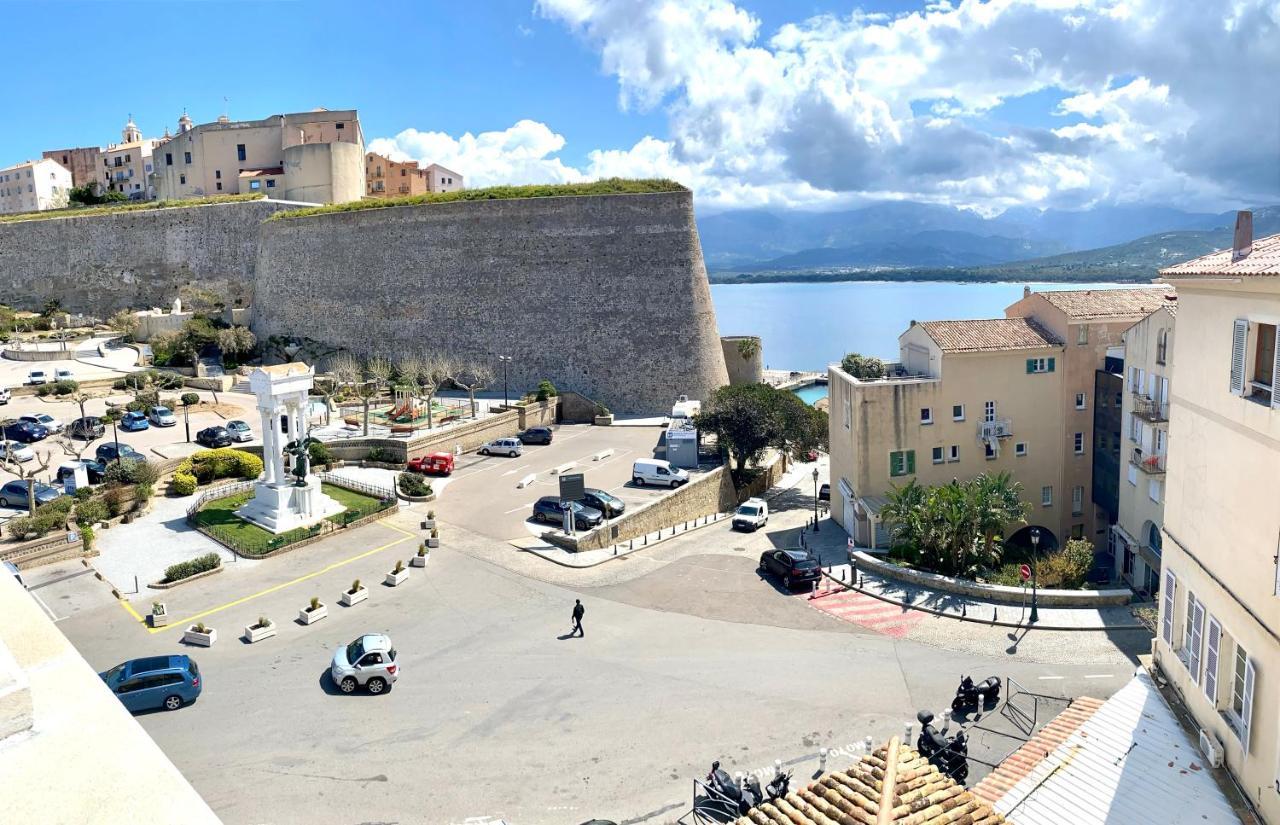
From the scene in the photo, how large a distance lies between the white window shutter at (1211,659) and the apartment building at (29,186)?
105 meters

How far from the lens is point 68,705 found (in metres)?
5.59

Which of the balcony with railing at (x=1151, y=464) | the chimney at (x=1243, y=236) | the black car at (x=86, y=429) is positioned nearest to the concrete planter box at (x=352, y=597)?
the chimney at (x=1243, y=236)

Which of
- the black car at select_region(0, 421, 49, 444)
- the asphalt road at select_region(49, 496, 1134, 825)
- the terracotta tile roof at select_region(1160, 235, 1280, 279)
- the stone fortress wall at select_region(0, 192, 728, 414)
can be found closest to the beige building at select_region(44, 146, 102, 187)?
the stone fortress wall at select_region(0, 192, 728, 414)

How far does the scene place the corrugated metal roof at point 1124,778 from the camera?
8.27 m

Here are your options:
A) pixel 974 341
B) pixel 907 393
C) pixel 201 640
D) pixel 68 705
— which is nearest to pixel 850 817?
pixel 68 705

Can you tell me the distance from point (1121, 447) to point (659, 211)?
26.4m

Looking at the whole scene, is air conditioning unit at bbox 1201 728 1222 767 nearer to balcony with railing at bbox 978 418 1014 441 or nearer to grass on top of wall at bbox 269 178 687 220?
balcony with railing at bbox 978 418 1014 441

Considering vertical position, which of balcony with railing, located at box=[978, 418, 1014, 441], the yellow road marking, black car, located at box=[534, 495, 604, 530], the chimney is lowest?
the yellow road marking

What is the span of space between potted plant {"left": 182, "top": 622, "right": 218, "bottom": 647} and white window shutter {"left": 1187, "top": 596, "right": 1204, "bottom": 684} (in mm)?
15379

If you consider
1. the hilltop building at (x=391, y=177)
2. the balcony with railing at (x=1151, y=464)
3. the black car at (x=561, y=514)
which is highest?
the hilltop building at (x=391, y=177)

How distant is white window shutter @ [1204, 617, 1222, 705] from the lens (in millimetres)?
8688

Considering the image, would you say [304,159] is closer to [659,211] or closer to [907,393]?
[659,211]

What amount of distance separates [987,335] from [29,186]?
10106cm

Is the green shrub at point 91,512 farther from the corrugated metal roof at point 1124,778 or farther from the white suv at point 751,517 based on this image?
the corrugated metal roof at point 1124,778
